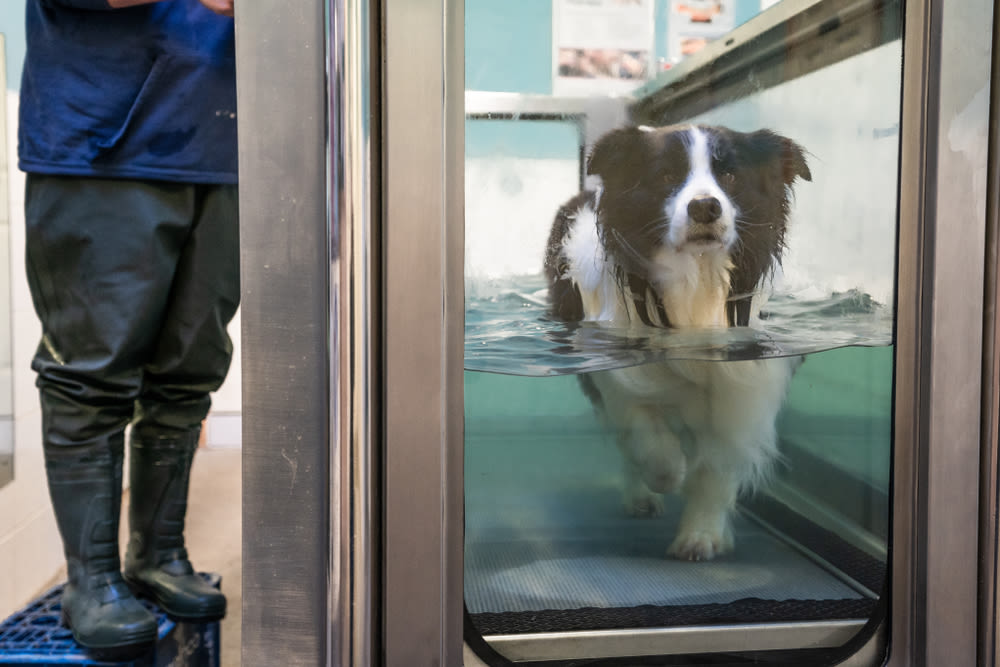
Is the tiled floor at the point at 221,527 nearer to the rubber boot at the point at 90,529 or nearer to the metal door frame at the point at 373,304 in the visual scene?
the rubber boot at the point at 90,529

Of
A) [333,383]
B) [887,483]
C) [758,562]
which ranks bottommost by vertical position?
[758,562]

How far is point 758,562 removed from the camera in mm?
919

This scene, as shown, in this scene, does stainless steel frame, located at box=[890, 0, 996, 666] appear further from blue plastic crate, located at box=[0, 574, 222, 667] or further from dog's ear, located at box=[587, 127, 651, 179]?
blue plastic crate, located at box=[0, 574, 222, 667]

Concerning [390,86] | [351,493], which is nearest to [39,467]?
[351,493]

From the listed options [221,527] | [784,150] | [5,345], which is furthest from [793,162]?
[221,527]

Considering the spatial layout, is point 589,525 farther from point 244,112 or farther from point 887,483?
point 244,112

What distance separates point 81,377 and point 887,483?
109 centimetres

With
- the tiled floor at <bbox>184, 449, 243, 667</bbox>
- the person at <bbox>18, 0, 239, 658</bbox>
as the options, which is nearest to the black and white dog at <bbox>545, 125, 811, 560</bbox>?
the person at <bbox>18, 0, 239, 658</bbox>

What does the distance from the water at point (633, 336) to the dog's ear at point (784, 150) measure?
0.14m

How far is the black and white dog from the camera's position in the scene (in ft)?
2.64

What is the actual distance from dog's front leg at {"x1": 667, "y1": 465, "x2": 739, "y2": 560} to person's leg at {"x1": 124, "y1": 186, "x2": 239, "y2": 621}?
0.76m

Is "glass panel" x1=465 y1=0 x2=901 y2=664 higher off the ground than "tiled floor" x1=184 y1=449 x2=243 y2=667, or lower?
higher

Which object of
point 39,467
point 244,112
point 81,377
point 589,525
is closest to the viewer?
point 244,112

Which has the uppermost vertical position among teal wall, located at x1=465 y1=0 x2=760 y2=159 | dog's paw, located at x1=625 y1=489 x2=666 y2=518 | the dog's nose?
teal wall, located at x1=465 y1=0 x2=760 y2=159
